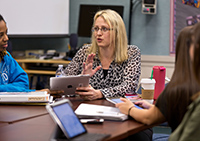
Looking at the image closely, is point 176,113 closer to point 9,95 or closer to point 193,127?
point 193,127

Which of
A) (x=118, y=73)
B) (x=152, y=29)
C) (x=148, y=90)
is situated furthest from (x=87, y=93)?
(x=152, y=29)

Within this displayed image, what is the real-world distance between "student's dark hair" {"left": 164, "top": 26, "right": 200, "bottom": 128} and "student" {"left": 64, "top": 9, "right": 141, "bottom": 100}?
38.3 inches

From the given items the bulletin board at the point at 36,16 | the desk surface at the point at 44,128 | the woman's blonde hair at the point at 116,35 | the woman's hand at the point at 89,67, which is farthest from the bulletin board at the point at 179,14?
the desk surface at the point at 44,128

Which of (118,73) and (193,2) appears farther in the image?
(193,2)

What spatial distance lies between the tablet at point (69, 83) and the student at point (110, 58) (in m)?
0.34

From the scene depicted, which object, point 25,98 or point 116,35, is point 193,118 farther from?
point 116,35

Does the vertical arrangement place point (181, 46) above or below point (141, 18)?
below

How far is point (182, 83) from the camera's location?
1.35 m

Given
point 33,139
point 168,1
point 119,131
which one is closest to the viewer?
point 33,139

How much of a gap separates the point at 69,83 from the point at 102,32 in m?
0.68

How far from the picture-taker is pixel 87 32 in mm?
4531

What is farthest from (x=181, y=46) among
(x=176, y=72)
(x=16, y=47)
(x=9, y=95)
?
(x=16, y=47)

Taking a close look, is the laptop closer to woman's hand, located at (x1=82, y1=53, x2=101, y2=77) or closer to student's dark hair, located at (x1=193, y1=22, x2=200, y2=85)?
student's dark hair, located at (x1=193, y1=22, x2=200, y2=85)

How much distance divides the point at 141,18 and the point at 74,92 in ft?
8.55
